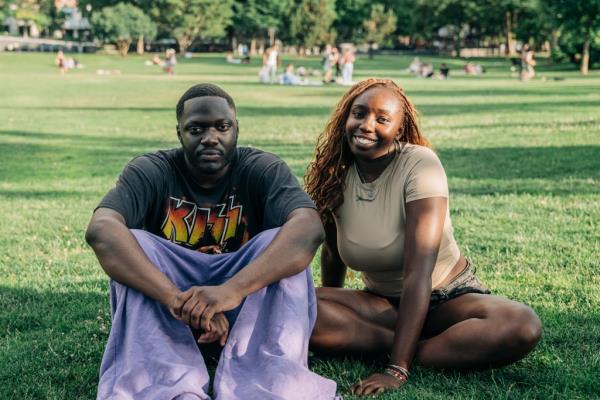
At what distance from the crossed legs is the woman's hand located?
347mm

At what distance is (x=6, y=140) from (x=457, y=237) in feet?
37.4

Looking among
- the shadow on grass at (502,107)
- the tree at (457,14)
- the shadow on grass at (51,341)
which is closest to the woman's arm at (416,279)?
the shadow on grass at (51,341)

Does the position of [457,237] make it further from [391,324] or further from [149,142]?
[149,142]

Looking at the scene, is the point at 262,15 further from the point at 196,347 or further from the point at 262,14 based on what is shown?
the point at 196,347

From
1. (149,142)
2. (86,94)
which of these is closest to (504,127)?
(149,142)

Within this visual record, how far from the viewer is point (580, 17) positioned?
42781 millimetres

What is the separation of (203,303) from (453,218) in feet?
16.3

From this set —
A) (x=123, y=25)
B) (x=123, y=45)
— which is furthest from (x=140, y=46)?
(x=123, y=25)

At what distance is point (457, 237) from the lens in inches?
295

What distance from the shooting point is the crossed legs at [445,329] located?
4078 millimetres

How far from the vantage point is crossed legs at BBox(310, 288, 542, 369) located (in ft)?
13.4

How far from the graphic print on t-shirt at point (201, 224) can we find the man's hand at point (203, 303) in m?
0.54

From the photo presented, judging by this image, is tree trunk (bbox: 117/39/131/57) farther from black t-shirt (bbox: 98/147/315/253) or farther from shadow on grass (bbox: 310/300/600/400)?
shadow on grass (bbox: 310/300/600/400)

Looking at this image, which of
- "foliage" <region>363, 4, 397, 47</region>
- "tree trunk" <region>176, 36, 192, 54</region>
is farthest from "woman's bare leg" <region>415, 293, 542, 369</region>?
"foliage" <region>363, 4, 397, 47</region>
